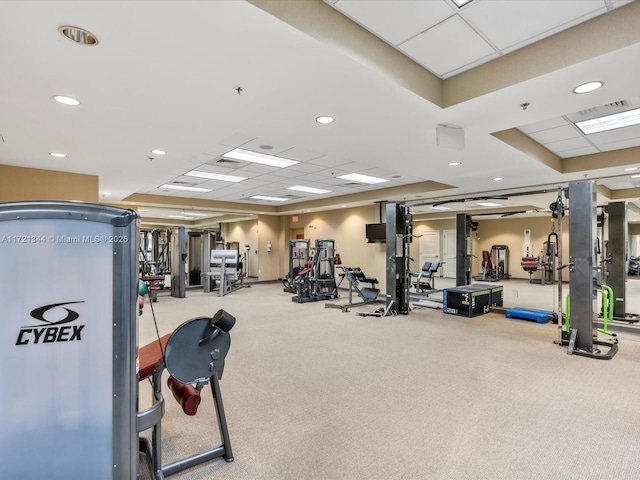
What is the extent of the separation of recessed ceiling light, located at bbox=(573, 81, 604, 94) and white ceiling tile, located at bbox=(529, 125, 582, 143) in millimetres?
1784

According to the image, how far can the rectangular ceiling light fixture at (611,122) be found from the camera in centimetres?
412

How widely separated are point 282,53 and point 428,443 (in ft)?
9.42

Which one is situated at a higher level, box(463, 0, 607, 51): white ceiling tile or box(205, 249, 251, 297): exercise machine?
box(463, 0, 607, 51): white ceiling tile

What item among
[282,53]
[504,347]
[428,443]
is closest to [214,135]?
[282,53]

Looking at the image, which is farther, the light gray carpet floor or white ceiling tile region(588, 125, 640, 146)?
white ceiling tile region(588, 125, 640, 146)

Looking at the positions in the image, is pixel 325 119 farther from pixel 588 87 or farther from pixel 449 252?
pixel 449 252

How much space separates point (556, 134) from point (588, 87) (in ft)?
7.21

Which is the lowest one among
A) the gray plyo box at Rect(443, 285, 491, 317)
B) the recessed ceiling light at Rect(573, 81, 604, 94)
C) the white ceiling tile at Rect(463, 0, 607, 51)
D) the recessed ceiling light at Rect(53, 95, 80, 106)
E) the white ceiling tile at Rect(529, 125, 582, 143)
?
the gray plyo box at Rect(443, 285, 491, 317)

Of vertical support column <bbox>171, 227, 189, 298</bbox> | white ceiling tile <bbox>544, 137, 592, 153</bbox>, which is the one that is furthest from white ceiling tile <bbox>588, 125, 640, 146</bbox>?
vertical support column <bbox>171, 227, 189, 298</bbox>

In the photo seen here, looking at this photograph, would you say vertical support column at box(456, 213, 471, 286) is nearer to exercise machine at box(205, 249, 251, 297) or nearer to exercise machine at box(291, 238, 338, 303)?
exercise machine at box(291, 238, 338, 303)

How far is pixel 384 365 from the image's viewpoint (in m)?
3.82

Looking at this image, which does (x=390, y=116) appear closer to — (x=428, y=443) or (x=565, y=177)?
(x=428, y=443)

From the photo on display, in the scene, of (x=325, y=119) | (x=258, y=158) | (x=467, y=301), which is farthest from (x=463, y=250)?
(x=325, y=119)

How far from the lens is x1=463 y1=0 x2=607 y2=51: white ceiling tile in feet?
7.38
